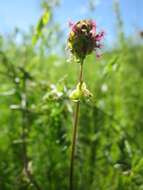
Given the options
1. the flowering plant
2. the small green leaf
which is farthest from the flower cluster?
the small green leaf

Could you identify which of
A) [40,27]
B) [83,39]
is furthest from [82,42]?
[40,27]

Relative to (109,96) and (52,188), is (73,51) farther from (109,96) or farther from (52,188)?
(109,96)

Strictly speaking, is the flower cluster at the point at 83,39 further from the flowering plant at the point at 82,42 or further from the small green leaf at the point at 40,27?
the small green leaf at the point at 40,27

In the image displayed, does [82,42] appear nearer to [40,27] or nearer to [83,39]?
[83,39]

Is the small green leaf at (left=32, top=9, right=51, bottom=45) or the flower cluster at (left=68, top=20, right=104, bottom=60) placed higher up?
the small green leaf at (left=32, top=9, right=51, bottom=45)

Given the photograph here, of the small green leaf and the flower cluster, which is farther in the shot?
the small green leaf

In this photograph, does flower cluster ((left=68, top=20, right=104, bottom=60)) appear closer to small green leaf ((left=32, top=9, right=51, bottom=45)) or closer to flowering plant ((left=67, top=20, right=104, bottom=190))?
flowering plant ((left=67, top=20, right=104, bottom=190))

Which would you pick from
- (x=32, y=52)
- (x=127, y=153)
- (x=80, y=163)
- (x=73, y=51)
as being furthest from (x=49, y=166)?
(x=73, y=51)

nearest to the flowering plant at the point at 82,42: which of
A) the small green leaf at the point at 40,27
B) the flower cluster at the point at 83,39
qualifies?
the flower cluster at the point at 83,39
